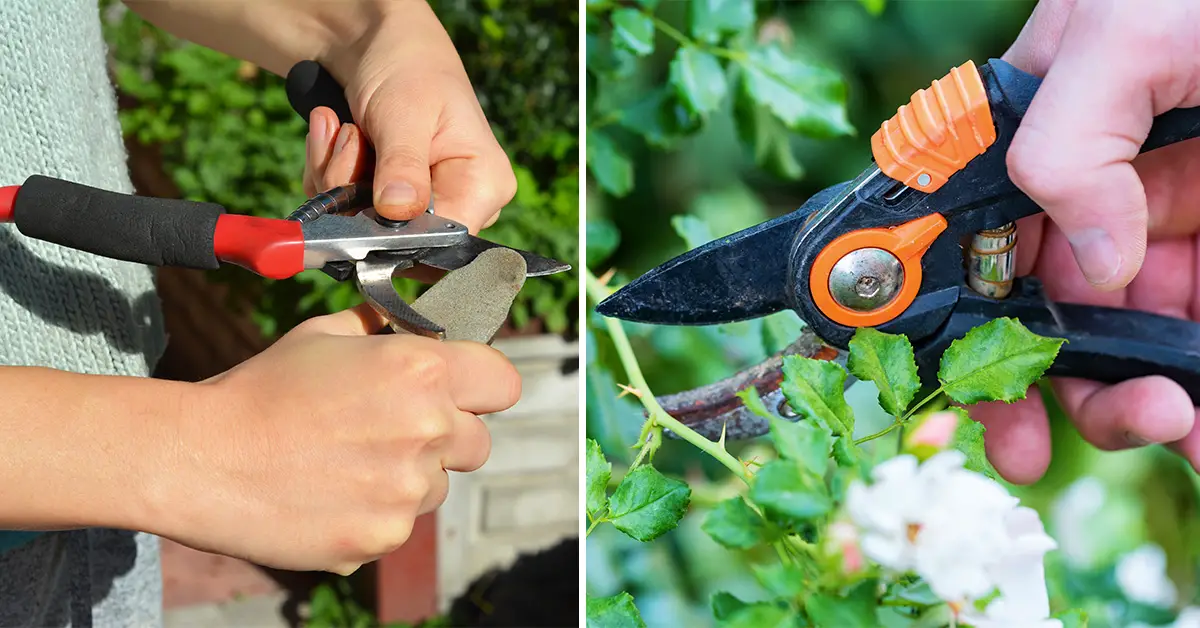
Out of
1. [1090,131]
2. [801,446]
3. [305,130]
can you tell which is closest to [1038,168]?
[1090,131]

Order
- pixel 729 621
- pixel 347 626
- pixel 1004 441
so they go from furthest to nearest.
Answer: pixel 347 626
pixel 1004 441
pixel 729 621

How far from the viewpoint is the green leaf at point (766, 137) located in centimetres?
103

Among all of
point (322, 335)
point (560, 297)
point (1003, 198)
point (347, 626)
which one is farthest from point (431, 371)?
point (347, 626)

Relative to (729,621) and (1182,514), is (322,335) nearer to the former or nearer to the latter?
(729,621)

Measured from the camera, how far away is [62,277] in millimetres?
804

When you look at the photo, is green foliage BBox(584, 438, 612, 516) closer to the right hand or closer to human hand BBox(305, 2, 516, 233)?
the right hand

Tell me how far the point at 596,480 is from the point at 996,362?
0.90 ft

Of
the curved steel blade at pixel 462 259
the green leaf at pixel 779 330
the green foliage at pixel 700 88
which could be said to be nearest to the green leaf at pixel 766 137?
the green foliage at pixel 700 88

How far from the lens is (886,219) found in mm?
676

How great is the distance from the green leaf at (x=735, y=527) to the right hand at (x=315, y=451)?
0.20m

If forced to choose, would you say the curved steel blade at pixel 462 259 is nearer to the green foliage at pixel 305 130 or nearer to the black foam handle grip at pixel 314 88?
the black foam handle grip at pixel 314 88

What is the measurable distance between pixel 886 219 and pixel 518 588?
5.32 feet

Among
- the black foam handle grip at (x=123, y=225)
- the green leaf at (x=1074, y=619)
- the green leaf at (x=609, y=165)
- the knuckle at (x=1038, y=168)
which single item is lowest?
the green leaf at (x=609, y=165)

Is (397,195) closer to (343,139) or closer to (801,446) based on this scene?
(343,139)
